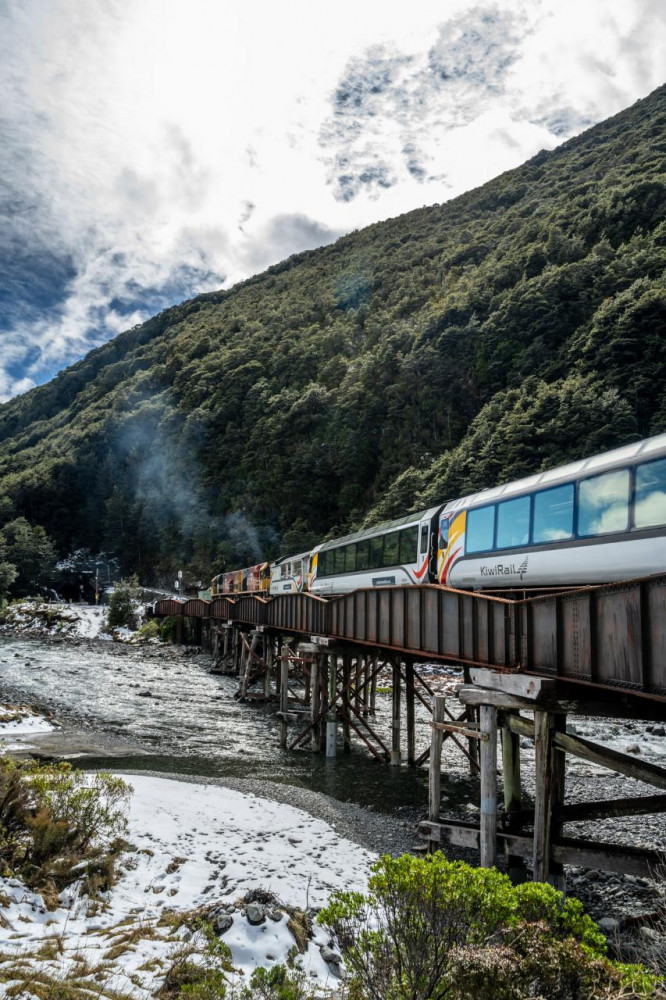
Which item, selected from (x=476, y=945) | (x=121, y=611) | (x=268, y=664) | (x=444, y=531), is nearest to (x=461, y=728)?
(x=476, y=945)

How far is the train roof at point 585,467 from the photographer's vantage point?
1039 centimetres

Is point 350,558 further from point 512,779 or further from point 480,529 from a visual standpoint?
point 512,779

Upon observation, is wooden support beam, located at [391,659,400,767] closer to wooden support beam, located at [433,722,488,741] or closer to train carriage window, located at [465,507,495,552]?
train carriage window, located at [465,507,495,552]

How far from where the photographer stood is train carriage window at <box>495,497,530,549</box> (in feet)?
44.6

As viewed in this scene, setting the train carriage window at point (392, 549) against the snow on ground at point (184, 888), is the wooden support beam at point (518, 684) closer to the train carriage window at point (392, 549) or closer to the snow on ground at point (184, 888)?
the snow on ground at point (184, 888)

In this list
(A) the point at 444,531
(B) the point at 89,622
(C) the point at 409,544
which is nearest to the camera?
(A) the point at 444,531

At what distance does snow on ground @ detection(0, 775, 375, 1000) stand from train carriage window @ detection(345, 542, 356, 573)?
12196 millimetres

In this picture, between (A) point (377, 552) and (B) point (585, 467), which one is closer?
(B) point (585, 467)

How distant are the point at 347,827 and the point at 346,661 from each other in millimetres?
7218

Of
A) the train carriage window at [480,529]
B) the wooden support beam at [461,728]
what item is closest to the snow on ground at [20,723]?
the wooden support beam at [461,728]

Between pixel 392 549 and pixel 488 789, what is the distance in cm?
1206

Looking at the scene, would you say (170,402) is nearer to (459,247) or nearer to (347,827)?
(459,247)

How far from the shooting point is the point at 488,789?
886 cm

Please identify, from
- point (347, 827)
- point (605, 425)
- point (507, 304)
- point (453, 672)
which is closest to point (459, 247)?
point (507, 304)
